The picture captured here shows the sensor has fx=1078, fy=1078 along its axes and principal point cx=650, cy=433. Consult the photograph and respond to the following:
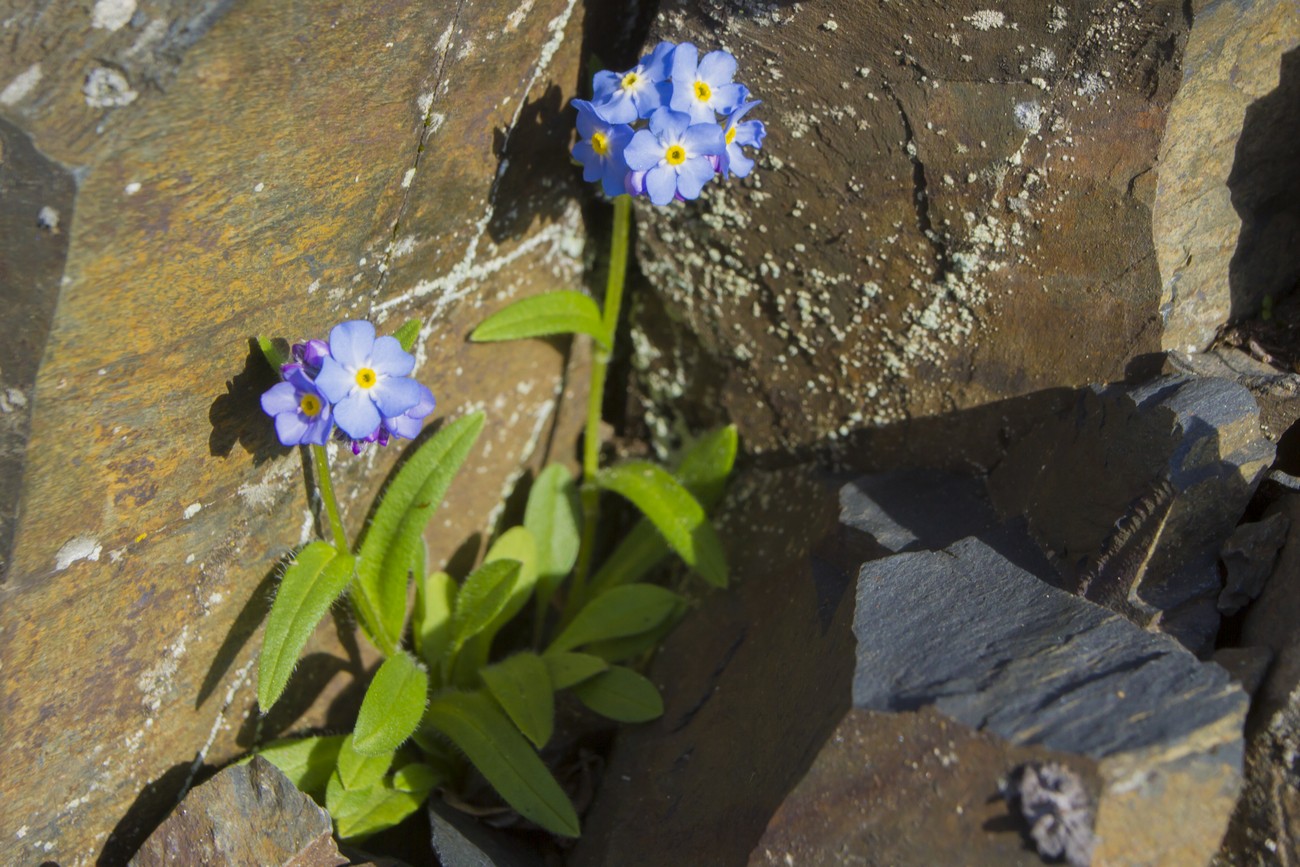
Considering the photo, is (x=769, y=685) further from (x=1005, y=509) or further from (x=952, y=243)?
(x=952, y=243)

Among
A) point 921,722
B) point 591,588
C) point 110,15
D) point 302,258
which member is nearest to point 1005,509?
point 921,722

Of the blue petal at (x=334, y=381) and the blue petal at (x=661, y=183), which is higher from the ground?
the blue petal at (x=661, y=183)

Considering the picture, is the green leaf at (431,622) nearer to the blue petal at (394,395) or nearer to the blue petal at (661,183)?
the blue petal at (394,395)

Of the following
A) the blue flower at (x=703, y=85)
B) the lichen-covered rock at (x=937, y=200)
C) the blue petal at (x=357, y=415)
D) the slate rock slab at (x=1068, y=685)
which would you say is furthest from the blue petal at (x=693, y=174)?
the slate rock slab at (x=1068, y=685)

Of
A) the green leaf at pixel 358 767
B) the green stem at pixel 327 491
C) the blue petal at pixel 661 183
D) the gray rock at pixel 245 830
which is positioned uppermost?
the blue petal at pixel 661 183

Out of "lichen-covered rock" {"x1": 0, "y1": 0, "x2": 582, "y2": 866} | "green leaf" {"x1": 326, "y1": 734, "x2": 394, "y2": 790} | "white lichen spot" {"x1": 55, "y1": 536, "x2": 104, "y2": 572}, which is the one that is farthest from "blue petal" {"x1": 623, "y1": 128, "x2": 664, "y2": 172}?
"green leaf" {"x1": 326, "y1": 734, "x2": 394, "y2": 790}

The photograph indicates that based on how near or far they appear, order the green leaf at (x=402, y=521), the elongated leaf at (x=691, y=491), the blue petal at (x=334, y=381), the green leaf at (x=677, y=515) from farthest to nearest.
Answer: the elongated leaf at (x=691, y=491), the green leaf at (x=677, y=515), the green leaf at (x=402, y=521), the blue petal at (x=334, y=381)

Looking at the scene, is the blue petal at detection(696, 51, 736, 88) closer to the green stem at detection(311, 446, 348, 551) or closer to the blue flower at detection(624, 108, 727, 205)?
the blue flower at detection(624, 108, 727, 205)
